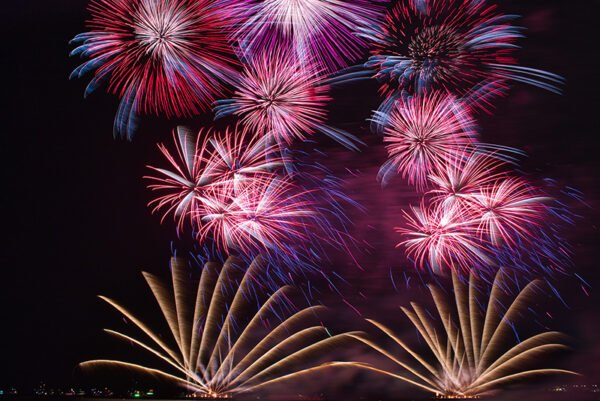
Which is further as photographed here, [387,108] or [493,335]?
[493,335]

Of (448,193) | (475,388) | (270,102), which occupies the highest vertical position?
(270,102)

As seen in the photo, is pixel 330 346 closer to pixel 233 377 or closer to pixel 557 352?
pixel 233 377

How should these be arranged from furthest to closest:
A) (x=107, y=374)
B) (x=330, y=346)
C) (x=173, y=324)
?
(x=107, y=374)
(x=330, y=346)
(x=173, y=324)

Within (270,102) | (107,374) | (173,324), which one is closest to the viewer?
(270,102)

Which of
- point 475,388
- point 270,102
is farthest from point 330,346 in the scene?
point 270,102

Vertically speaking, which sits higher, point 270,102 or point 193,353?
point 270,102

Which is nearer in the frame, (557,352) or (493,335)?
(493,335)

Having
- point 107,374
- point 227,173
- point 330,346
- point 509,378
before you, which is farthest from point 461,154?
point 107,374

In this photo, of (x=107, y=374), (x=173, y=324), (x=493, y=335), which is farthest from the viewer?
(x=107, y=374)

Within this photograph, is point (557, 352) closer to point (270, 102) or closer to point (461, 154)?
point (461, 154)
